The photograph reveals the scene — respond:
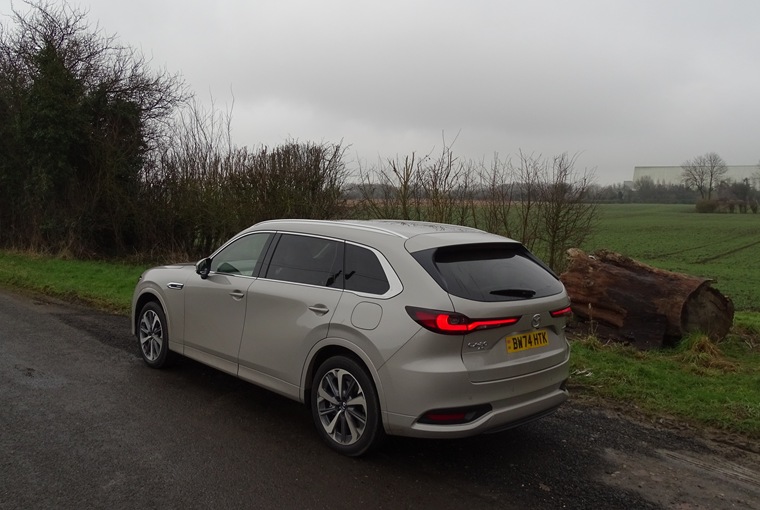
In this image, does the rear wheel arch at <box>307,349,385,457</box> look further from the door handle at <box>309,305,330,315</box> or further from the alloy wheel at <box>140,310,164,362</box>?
the alloy wheel at <box>140,310,164,362</box>

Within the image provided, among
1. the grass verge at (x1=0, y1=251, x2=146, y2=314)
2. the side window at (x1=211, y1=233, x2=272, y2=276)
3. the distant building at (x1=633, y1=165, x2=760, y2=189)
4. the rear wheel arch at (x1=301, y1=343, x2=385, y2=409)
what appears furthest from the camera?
the distant building at (x1=633, y1=165, x2=760, y2=189)

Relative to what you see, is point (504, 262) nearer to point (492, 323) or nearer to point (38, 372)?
point (492, 323)

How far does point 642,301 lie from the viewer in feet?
25.8

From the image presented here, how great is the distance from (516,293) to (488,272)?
0.25m

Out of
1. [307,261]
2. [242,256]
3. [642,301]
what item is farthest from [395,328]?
[642,301]

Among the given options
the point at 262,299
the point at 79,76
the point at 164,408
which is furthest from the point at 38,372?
the point at 79,76

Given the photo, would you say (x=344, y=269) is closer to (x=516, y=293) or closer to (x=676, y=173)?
(x=516, y=293)

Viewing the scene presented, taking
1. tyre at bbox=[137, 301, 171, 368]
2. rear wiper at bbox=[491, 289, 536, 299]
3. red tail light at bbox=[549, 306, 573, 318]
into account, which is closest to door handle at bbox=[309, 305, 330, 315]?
rear wiper at bbox=[491, 289, 536, 299]

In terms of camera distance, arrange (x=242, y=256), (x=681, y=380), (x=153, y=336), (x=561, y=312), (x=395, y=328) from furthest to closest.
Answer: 1. (x=153, y=336)
2. (x=681, y=380)
3. (x=242, y=256)
4. (x=561, y=312)
5. (x=395, y=328)

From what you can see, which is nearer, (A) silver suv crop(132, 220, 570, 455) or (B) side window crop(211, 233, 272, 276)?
(A) silver suv crop(132, 220, 570, 455)

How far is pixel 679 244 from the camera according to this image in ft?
130

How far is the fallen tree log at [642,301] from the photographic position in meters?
7.70

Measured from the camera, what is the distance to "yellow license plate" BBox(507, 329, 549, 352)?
4129 mm

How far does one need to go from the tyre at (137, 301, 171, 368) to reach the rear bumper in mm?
3179
